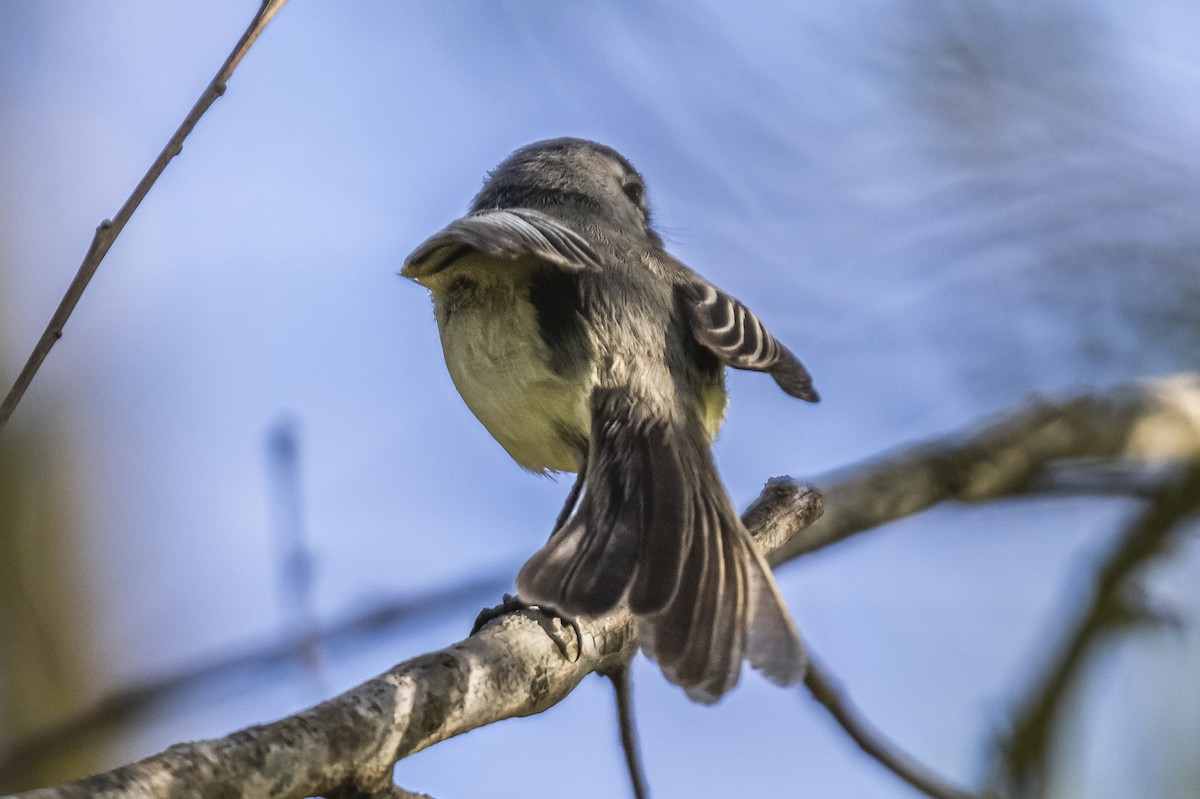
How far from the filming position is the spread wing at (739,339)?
3.49m

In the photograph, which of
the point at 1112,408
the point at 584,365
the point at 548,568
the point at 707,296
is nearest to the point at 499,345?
the point at 584,365

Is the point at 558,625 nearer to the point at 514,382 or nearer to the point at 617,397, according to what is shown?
the point at 617,397

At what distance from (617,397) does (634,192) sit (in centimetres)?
168

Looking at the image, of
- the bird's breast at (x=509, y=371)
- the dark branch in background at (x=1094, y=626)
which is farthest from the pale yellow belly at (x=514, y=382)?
the dark branch in background at (x=1094, y=626)

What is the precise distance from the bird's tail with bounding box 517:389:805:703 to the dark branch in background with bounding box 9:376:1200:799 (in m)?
0.13

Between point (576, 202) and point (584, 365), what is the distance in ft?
3.24

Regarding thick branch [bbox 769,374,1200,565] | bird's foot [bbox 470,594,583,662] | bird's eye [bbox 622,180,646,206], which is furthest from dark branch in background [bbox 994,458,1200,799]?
bird's eye [bbox 622,180,646,206]

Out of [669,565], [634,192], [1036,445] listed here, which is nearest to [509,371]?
[669,565]

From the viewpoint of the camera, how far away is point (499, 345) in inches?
137

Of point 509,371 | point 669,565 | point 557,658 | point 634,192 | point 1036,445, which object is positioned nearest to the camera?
point 557,658

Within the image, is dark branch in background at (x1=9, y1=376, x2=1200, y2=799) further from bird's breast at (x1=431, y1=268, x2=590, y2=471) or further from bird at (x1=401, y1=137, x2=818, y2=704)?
bird's breast at (x1=431, y1=268, x2=590, y2=471)

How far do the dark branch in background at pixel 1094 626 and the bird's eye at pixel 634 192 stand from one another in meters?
2.20

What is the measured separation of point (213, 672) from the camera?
12.3 feet

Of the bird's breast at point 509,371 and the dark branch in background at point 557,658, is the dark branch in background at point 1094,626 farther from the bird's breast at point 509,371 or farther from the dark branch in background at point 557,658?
the bird's breast at point 509,371
